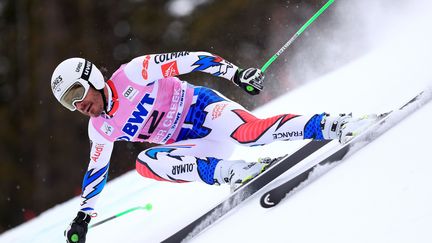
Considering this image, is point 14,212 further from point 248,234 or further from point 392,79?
point 248,234

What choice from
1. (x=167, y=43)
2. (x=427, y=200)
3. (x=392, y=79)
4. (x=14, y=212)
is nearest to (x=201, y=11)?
(x=167, y=43)

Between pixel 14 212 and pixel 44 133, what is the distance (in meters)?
1.89

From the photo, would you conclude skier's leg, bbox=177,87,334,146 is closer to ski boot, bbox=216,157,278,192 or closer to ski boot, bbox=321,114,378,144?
ski boot, bbox=321,114,378,144

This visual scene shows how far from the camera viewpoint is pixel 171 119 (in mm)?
3998

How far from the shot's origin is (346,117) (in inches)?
137

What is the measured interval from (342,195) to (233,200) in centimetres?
91

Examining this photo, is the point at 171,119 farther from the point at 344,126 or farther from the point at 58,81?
the point at 344,126

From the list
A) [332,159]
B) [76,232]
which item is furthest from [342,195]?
[76,232]

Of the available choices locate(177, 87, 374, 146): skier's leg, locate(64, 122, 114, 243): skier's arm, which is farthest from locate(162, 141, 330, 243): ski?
locate(64, 122, 114, 243): skier's arm

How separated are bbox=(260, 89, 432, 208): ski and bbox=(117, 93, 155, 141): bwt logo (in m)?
0.88

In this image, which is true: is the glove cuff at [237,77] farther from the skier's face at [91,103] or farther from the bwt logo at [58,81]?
the bwt logo at [58,81]

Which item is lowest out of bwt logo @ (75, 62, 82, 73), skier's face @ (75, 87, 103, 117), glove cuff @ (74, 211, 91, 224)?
glove cuff @ (74, 211, 91, 224)

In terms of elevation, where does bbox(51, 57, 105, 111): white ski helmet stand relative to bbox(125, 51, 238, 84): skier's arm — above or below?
below

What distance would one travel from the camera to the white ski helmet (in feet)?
12.1
